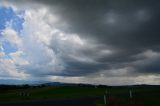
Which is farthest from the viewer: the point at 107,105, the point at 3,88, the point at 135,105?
the point at 3,88

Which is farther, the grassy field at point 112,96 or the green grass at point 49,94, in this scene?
the green grass at point 49,94

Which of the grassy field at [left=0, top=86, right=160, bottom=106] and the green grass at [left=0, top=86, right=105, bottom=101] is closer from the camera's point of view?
the grassy field at [left=0, top=86, right=160, bottom=106]

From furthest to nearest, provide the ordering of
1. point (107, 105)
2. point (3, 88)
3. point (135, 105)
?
point (3, 88), point (107, 105), point (135, 105)

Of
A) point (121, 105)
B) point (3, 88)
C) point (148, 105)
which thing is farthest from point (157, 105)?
point (3, 88)

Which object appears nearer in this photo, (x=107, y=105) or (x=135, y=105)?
(x=135, y=105)

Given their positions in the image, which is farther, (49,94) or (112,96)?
(49,94)

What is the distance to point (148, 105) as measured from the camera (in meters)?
29.7

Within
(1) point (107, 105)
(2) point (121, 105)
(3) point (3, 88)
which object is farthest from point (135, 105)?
(3) point (3, 88)

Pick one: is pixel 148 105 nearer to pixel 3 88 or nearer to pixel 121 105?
pixel 121 105

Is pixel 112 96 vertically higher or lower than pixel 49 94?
lower

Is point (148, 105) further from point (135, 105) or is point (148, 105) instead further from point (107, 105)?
point (107, 105)

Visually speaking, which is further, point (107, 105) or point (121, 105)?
point (107, 105)

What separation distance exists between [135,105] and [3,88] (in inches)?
3744

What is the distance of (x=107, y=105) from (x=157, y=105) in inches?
213
